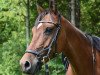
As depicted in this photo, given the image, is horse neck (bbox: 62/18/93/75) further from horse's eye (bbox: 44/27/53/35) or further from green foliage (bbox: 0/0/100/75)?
green foliage (bbox: 0/0/100/75)

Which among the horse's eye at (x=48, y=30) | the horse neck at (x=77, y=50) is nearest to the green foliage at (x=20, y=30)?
the horse neck at (x=77, y=50)

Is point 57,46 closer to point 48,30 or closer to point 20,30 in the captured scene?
point 48,30

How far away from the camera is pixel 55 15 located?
499 centimetres

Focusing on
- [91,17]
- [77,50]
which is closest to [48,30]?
[77,50]

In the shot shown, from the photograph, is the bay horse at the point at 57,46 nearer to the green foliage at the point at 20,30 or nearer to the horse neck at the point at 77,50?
the horse neck at the point at 77,50

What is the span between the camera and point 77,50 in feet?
17.0

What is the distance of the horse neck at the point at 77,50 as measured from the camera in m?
5.05

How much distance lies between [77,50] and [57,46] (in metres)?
0.40

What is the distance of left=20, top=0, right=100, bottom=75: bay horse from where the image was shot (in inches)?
184

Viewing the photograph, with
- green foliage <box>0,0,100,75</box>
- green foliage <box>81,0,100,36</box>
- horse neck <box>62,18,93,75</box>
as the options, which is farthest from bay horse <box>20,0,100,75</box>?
green foliage <box>81,0,100,36</box>

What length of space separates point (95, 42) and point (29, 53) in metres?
1.21

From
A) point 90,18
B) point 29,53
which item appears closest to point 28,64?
point 29,53

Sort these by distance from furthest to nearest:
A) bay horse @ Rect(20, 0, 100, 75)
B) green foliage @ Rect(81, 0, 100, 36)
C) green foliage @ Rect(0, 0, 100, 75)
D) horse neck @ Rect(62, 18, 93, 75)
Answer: green foliage @ Rect(81, 0, 100, 36), green foliage @ Rect(0, 0, 100, 75), horse neck @ Rect(62, 18, 93, 75), bay horse @ Rect(20, 0, 100, 75)

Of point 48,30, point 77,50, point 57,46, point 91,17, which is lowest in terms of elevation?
point 91,17
